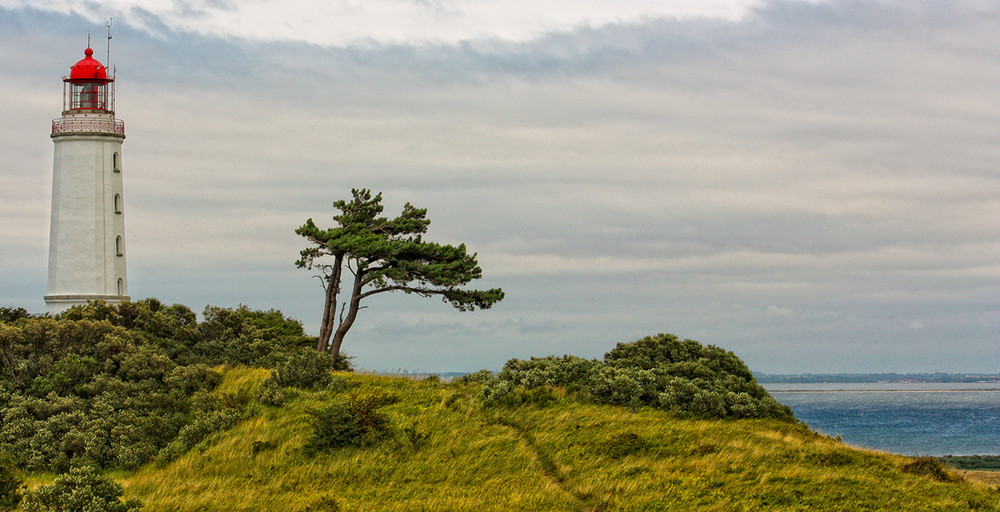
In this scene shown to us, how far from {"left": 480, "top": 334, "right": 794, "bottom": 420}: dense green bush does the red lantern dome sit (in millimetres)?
24758

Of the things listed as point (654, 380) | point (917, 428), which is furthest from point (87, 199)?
point (917, 428)

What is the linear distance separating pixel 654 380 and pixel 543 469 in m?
7.36

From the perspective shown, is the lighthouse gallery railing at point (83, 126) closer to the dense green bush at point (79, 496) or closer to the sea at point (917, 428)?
the dense green bush at point (79, 496)

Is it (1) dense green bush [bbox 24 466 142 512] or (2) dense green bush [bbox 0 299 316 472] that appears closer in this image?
(1) dense green bush [bbox 24 466 142 512]

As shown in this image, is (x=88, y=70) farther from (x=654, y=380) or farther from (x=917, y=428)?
(x=917, y=428)

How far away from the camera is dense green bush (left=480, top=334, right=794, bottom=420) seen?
28.2 m

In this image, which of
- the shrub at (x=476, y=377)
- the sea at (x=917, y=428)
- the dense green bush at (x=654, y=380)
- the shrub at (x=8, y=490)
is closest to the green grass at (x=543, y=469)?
the dense green bush at (x=654, y=380)

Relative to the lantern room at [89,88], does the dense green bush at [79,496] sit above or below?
below

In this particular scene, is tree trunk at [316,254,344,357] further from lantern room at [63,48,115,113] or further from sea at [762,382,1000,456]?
sea at [762,382,1000,456]

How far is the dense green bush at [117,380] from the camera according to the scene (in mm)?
27500

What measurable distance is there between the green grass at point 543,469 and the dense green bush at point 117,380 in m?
1.69

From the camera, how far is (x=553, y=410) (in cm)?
2872

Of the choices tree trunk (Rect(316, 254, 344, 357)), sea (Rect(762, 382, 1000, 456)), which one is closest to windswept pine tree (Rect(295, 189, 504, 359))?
tree trunk (Rect(316, 254, 344, 357))

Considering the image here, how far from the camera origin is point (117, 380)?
3130 cm
